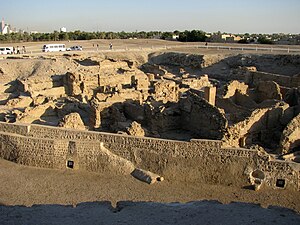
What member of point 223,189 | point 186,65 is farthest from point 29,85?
point 186,65

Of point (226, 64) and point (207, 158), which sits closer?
point (207, 158)

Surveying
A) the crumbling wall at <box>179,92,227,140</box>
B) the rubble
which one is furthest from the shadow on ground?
the rubble

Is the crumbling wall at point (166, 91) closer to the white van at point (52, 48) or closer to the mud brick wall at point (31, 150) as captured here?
the mud brick wall at point (31, 150)

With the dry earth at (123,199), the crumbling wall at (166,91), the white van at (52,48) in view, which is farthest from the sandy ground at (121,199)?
the white van at (52,48)

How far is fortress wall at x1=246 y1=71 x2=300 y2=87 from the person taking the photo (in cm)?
2333

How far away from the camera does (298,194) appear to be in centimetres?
1107

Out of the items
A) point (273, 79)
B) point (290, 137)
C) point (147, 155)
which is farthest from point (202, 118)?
point (273, 79)

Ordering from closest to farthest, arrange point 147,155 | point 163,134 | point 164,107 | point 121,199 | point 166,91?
point 121,199 < point 147,155 < point 163,134 < point 164,107 < point 166,91

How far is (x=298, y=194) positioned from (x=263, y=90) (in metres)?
9.50

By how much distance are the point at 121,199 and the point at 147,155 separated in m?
2.03

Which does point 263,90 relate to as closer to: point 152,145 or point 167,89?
point 167,89

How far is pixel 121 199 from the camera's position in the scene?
438 inches

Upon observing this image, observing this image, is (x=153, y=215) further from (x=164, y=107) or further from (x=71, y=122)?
(x=164, y=107)

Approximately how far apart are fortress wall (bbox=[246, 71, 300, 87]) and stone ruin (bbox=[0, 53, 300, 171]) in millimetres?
66
